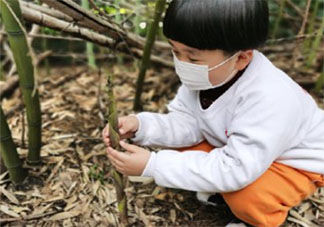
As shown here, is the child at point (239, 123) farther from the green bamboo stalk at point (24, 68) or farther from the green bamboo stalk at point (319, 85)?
the green bamboo stalk at point (319, 85)

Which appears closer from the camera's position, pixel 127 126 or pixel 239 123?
pixel 239 123

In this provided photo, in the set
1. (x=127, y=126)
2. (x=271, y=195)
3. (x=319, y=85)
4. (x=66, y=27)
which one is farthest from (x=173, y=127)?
(x=319, y=85)

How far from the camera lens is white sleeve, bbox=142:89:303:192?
1.14 m

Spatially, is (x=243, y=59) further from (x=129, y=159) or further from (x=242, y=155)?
(x=129, y=159)

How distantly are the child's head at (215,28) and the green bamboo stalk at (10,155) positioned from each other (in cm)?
62

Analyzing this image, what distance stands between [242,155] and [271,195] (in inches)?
7.6

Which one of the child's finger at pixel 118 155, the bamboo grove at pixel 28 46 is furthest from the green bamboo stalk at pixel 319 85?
the child's finger at pixel 118 155

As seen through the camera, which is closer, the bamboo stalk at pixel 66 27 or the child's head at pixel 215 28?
the child's head at pixel 215 28

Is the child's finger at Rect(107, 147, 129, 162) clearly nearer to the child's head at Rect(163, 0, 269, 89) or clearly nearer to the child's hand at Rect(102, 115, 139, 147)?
the child's hand at Rect(102, 115, 139, 147)

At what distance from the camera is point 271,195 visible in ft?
4.07

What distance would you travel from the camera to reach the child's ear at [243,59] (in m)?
1.17

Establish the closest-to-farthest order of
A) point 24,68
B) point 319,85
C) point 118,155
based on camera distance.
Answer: point 118,155 → point 24,68 → point 319,85

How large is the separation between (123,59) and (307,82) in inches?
44.7

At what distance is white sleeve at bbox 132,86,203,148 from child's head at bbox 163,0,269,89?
11.3 inches
